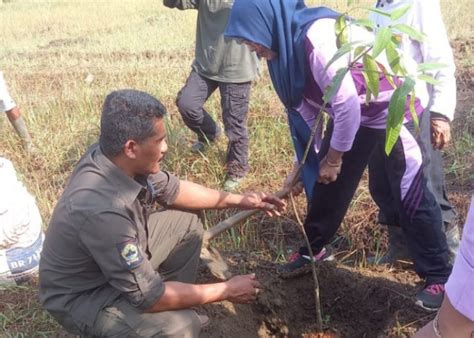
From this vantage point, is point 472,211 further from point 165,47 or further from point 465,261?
point 165,47

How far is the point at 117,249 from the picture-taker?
6.07 ft

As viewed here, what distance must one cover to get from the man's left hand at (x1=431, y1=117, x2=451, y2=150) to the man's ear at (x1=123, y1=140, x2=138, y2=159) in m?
1.29

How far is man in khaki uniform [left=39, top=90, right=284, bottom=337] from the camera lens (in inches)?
73.5

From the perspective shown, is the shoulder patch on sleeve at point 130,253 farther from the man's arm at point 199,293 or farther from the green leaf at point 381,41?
the green leaf at point 381,41

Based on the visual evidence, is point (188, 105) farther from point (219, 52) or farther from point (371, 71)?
point (371, 71)

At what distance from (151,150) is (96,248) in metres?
0.40

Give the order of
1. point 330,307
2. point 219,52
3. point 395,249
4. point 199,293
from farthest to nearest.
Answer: point 219,52, point 395,249, point 330,307, point 199,293

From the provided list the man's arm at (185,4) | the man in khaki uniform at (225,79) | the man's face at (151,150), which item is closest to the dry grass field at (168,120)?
the man in khaki uniform at (225,79)

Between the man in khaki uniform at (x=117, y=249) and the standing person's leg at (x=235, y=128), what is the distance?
4.68 ft

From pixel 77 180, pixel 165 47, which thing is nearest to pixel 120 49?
pixel 165 47

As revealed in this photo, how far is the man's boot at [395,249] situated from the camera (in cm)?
278

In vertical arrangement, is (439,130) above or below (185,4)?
below

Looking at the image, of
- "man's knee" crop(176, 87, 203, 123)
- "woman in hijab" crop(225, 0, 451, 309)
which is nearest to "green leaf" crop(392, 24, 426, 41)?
"woman in hijab" crop(225, 0, 451, 309)

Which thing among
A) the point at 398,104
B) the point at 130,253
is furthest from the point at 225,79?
the point at 398,104
